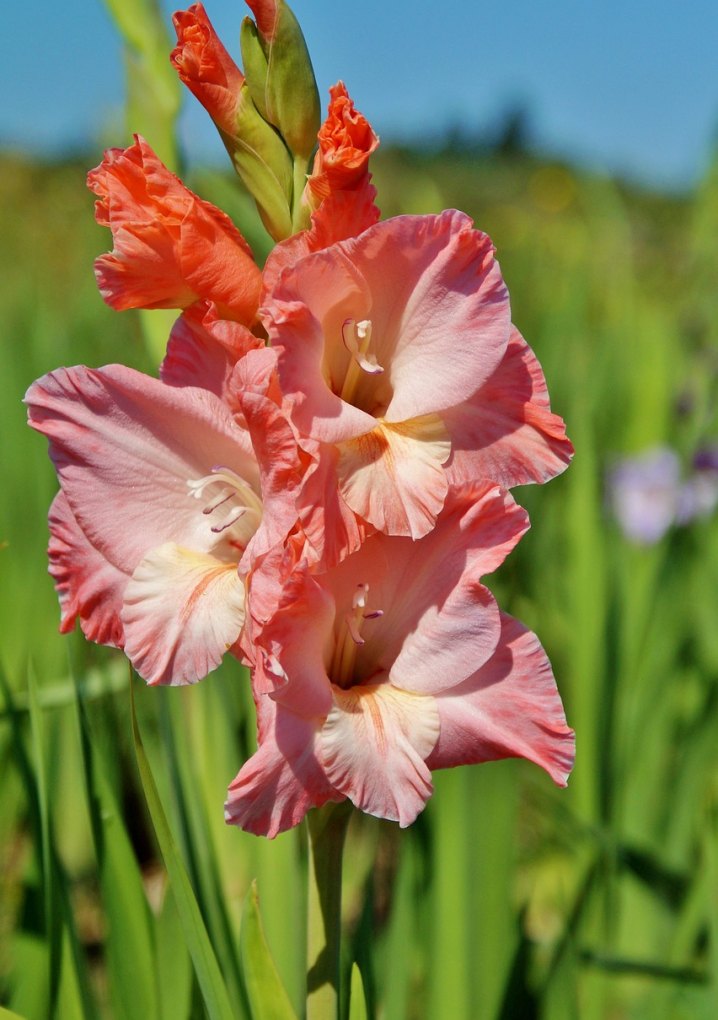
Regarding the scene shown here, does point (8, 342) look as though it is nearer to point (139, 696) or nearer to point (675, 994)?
point (139, 696)

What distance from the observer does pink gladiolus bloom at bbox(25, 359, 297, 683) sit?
522 millimetres

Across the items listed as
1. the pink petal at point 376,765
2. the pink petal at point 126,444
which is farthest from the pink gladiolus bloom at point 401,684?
the pink petal at point 126,444

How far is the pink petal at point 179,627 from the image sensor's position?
521 mm

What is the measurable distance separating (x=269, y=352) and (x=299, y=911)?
1.85 ft

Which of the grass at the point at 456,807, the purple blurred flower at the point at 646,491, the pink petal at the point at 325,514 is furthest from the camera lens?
the purple blurred flower at the point at 646,491

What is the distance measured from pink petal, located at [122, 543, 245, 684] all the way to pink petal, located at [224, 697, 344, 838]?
1.7 inches

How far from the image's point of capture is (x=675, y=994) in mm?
941

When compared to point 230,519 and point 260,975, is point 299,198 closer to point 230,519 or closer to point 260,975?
point 230,519

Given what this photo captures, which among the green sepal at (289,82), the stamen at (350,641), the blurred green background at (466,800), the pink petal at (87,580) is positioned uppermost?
the green sepal at (289,82)

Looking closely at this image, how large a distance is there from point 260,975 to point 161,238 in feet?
1.43

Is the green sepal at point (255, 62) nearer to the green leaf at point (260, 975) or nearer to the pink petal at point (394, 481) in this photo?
the pink petal at point (394, 481)

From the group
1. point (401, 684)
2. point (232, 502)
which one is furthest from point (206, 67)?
point (401, 684)

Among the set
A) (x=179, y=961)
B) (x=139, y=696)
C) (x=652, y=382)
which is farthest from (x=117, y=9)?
(x=652, y=382)

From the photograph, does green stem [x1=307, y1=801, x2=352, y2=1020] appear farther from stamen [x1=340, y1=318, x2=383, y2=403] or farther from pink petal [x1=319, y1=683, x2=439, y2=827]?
stamen [x1=340, y1=318, x2=383, y2=403]
